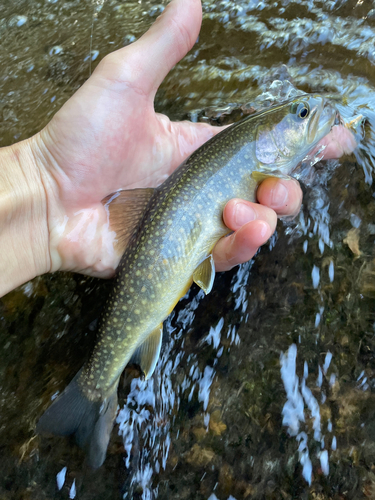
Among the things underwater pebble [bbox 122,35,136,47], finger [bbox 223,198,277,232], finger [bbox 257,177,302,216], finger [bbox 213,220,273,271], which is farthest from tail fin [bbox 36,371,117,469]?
underwater pebble [bbox 122,35,136,47]

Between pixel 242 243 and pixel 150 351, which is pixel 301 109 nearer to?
pixel 242 243

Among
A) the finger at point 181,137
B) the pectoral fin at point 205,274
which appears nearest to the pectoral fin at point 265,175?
the pectoral fin at point 205,274

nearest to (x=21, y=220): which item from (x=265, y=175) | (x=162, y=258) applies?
(x=162, y=258)

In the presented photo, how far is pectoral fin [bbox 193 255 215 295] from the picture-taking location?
2.12 m

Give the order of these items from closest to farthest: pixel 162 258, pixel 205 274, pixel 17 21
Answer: pixel 162 258 < pixel 205 274 < pixel 17 21

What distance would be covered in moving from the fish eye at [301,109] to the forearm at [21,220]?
1.65 metres

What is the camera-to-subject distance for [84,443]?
6.76 feet

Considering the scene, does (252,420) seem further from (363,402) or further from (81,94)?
(81,94)

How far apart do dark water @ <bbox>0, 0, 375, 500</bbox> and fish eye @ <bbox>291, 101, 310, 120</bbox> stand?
669 millimetres

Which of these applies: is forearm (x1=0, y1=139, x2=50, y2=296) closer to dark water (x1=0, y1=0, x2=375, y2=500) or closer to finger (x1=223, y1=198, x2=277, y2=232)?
dark water (x1=0, y1=0, x2=375, y2=500)

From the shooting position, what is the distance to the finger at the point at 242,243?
Answer: 197cm

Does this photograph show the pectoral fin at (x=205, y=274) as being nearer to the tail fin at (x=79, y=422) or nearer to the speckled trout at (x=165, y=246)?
the speckled trout at (x=165, y=246)

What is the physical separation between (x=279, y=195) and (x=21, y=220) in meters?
1.62

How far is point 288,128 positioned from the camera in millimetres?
2195
